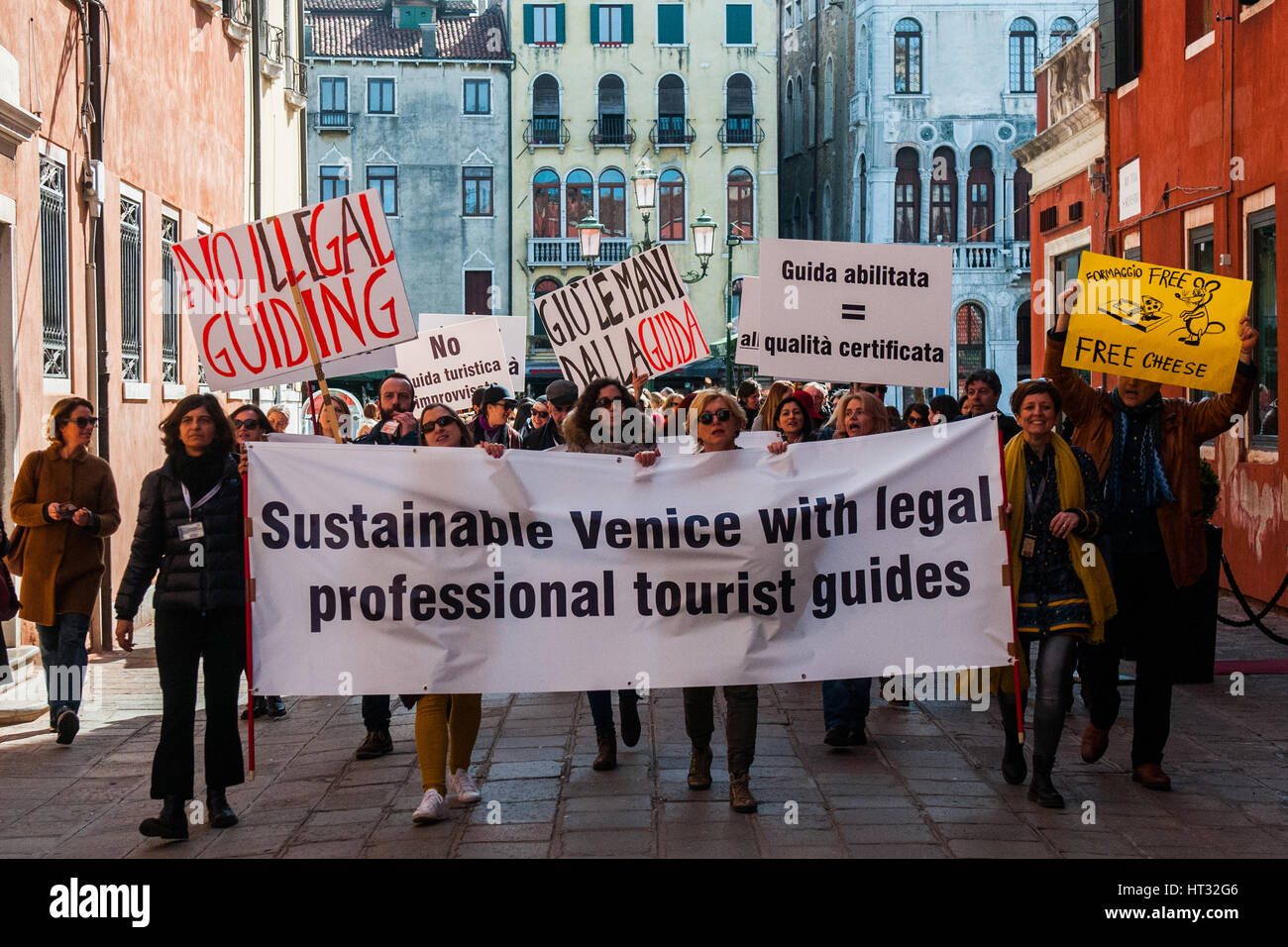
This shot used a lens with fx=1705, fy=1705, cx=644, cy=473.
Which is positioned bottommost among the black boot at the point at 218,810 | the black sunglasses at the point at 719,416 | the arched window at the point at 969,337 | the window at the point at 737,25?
the black boot at the point at 218,810

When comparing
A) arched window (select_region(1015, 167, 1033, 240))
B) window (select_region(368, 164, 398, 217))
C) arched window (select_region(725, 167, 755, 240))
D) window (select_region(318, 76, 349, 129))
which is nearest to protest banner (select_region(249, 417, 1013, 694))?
arched window (select_region(1015, 167, 1033, 240))

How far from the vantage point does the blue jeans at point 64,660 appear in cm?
926

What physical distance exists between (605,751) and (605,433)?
1520 mm

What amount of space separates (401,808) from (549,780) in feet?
2.59

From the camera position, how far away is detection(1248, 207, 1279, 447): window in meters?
14.1

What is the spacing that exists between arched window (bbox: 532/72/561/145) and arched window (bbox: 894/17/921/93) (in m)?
11.2

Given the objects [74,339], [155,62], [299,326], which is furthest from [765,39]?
[299,326]

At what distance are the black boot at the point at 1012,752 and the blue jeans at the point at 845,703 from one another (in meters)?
0.99

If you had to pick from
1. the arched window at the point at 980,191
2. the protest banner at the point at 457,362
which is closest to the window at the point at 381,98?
the arched window at the point at 980,191

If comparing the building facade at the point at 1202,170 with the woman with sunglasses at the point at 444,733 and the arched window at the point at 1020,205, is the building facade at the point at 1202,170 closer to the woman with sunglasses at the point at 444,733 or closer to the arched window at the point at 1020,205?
the woman with sunglasses at the point at 444,733

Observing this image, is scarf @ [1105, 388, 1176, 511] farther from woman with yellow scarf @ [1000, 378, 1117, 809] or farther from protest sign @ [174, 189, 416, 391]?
protest sign @ [174, 189, 416, 391]

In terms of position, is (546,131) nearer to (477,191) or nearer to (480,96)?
(480,96)

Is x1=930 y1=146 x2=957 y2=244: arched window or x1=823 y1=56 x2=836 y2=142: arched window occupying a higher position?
x1=823 y1=56 x2=836 y2=142: arched window
